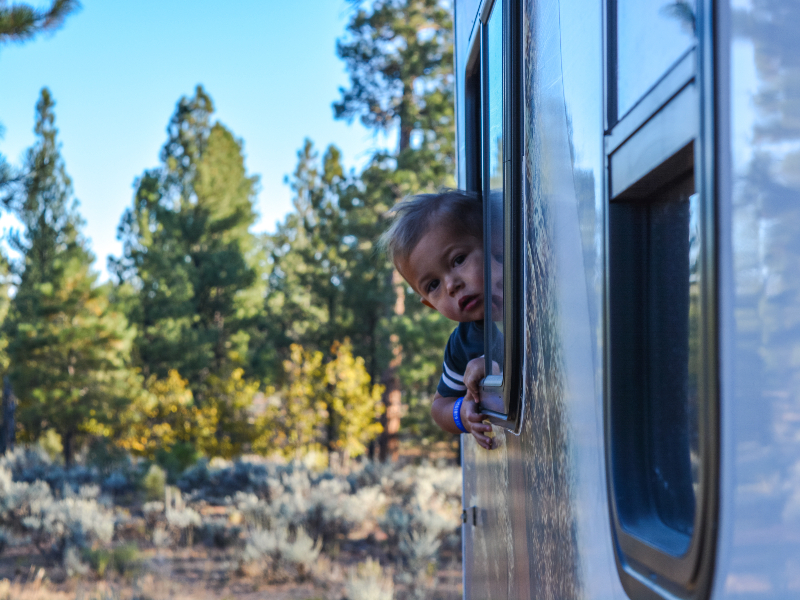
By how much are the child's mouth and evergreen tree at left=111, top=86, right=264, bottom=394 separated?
18.9 metres

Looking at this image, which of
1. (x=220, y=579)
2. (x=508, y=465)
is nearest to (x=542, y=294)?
(x=508, y=465)

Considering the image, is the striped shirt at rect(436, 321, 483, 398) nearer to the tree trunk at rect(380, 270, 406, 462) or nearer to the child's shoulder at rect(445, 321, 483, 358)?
the child's shoulder at rect(445, 321, 483, 358)

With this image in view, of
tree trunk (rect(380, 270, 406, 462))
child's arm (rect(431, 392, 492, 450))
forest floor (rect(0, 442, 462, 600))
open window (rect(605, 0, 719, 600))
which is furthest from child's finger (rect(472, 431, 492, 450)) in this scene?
tree trunk (rect(380, 270, 406, 462))

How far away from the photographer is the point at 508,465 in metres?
1.28

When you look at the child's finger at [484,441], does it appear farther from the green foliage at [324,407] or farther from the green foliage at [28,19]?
the green foliage at [324,407]

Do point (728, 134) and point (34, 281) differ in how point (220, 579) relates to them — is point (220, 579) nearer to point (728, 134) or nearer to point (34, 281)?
point (728, 134)

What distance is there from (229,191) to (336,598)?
1792cm

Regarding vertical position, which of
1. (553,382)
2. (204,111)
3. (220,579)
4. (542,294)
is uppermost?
(204,111)

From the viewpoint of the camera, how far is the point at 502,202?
1310 millimetres

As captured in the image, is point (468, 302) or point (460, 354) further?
point (460, 354)

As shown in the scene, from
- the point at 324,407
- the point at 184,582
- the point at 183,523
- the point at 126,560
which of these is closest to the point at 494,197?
the point at 184,582

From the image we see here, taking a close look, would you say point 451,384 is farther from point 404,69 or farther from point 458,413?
point 404,69

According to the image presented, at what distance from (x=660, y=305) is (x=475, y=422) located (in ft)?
2.91

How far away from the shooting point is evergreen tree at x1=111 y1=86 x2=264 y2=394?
2034 centimetres
